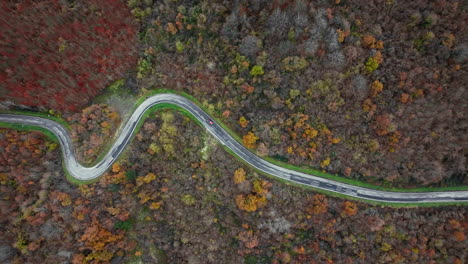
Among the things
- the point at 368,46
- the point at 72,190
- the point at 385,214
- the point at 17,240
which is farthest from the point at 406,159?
the point at 17,240

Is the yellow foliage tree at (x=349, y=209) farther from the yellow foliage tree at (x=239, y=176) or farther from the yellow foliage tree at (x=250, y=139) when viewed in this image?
the yellow foliage tree at (x=250, y=139)

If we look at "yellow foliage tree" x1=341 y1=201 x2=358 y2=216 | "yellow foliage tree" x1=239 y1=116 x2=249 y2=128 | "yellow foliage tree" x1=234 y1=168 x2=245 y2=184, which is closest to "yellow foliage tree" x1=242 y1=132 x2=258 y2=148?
"yellow foliage tree" x1=239 y1=116 x2=249 y2=128

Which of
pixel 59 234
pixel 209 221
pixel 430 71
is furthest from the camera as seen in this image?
pixel 209 221

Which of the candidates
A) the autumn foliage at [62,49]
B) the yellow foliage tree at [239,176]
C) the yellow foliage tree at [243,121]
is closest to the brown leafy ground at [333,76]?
the yellow foliage tree at [243,121]

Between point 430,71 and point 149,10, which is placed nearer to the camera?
point 430,71

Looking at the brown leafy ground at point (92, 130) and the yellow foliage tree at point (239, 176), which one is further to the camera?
the brown leafy ground at point (92, 130)

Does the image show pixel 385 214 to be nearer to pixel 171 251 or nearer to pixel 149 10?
pixel 171 251

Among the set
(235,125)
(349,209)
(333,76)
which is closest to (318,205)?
(349,209)
